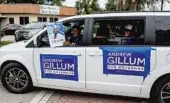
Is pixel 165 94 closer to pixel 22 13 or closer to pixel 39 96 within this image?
pixel 39 96

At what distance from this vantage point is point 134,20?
6164 millimetres

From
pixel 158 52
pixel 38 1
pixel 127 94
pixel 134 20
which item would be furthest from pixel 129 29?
pixel 38 1

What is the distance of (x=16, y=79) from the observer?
7152mm

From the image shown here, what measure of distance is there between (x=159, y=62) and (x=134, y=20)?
92 cm

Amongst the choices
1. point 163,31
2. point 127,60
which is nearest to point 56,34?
point 127,60

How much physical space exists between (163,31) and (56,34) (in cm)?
215

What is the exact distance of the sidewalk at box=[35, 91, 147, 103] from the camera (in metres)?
6.61

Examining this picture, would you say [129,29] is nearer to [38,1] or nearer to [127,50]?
[127,50]

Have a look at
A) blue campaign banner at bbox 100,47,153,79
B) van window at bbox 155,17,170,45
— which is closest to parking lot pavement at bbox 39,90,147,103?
blue campaign banner at bbox 100,47,153,79

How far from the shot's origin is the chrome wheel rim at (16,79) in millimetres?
7104

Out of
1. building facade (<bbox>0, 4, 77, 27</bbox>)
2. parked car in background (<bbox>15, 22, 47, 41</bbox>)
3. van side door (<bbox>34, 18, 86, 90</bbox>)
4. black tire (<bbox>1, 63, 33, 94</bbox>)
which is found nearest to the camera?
van side door (<bbox>34, 18, 86, 90</bbox>)

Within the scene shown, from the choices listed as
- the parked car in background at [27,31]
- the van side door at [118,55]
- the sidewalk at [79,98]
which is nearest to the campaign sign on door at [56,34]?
the van side door at [118,55]

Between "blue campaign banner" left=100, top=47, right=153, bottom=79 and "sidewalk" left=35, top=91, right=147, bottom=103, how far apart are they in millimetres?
732

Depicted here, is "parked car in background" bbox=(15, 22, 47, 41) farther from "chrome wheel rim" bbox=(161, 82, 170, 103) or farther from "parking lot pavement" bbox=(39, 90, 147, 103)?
"chrome wheel rim" bbox=(161, 82, 170, 103)
